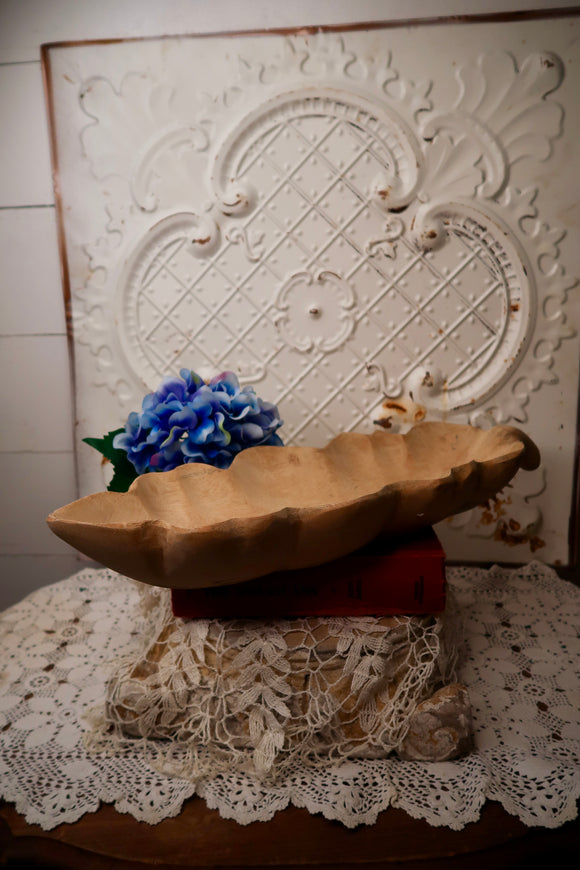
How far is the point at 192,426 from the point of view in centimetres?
75

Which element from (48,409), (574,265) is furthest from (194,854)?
(574,265)

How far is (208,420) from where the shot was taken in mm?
760

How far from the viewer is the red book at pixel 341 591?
1.97ft

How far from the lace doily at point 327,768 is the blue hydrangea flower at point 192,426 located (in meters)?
0.26

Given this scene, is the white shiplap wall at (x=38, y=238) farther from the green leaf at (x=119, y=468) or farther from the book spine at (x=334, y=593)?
the book spine at (x=334, y=593)

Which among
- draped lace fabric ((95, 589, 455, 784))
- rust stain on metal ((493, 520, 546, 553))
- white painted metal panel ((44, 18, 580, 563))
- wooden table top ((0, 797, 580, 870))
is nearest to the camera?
wooden table top ((0, 797, 580, 870))

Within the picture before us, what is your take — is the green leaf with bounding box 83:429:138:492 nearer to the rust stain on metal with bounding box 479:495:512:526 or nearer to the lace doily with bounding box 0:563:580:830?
the lace doily with bounding box 0:563:580:830

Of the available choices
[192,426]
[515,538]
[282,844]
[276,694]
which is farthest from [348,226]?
[282,844]

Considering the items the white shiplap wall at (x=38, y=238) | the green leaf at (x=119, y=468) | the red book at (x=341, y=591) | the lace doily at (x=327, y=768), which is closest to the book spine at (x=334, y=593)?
the red book at (x=341, y=591)

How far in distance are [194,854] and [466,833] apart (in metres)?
0.22

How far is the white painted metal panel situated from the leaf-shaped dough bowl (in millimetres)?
229

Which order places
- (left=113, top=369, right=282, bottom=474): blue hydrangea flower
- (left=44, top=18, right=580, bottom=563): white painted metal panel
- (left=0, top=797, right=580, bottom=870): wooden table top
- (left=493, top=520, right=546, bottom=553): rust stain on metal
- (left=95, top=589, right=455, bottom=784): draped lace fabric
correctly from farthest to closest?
(left=493, top=520, right=546, bottom=553): rust stain on metal < (left=44, top=18, right=580, bottom=563): white painted metal panel < (left=113, top=369, right=282, bottom=474): blue hydrangea flower < (left=95, top=589, right=455, bottom=784): draped lace fabric < (left=0, top=797, right=580, bottom=870): wooden table top

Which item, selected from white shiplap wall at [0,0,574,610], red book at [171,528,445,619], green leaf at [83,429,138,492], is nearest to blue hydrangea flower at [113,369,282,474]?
green leaf at [83,429,138,492]

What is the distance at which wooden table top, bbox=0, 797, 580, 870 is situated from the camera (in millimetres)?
462
